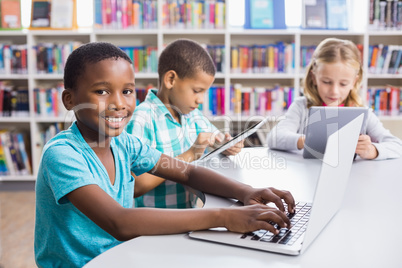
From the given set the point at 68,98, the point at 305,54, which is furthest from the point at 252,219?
the point at 305,54

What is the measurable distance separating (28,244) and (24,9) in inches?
83.2

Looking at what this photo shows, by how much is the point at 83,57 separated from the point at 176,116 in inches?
26.1

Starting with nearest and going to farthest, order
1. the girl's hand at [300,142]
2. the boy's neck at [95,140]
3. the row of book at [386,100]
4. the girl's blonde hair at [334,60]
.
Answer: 1. the boy's neck at [95,140]
2. the girl's hand at [300,142]
3. the girl's blonde hair at [334,60]
4. the row of book at [386,100]

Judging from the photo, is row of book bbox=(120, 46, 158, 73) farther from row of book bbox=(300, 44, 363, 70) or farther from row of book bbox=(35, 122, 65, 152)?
row of book bbox=(300, 44, 363, 70)

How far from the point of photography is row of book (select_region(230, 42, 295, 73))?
3.46 metres

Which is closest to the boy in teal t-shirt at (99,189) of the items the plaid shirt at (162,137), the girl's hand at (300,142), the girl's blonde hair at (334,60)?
the plaid shirt at (162,137)

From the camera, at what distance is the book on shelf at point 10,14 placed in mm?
3402

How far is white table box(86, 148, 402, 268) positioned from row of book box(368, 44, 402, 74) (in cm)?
255

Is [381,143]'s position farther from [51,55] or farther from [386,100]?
[51,55]

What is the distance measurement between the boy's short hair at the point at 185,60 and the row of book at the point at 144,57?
1.84 meters

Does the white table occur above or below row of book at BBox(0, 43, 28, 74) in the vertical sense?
below

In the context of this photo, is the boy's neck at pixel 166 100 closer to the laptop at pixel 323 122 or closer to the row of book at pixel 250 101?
the laptop at pixel 323 122

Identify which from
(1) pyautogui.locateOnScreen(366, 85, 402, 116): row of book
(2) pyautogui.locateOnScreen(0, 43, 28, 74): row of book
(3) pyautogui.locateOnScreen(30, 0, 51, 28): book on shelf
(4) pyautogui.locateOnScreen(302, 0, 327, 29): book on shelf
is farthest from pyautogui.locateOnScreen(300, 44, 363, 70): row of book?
(2) pyautogui.locateOnScreen(0, 43, 28, 74): row of book

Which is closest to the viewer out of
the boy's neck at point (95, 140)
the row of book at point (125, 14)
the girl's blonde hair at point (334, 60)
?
the boy's neck at point (95, 140)
